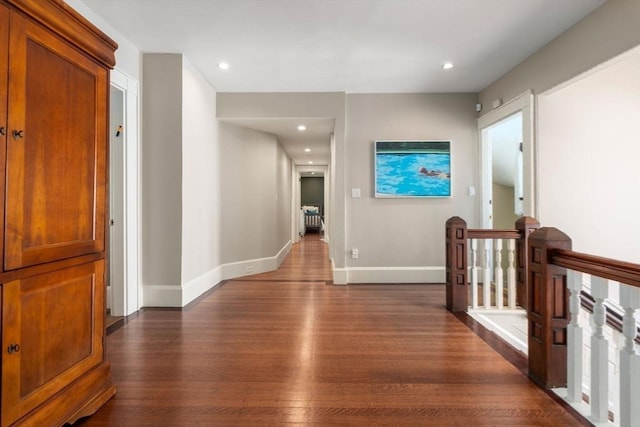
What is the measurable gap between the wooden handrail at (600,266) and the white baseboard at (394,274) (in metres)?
2.61

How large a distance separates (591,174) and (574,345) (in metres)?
2.28

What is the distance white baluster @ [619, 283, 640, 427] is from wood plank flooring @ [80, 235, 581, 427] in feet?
0.86

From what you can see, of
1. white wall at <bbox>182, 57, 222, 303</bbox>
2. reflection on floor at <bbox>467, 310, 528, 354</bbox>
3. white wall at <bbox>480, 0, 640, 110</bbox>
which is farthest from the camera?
white wall at <bbox>182, 57, 222, 303</bbox>

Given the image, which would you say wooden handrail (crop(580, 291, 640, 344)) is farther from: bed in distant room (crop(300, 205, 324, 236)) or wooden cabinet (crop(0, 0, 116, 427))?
bed in distant room (crop(300, 205, 324, 236))

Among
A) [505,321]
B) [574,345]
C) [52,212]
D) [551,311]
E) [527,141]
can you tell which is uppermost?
[527,141]

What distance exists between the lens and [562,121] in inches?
123

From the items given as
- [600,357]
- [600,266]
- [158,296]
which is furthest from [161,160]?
[600,357]

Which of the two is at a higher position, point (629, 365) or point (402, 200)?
point (402, 200)

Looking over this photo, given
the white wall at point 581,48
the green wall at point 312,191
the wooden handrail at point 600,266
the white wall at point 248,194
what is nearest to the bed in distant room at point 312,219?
the green wall at point 312,191

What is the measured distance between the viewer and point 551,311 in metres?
1.72

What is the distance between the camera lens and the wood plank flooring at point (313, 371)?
1559mm

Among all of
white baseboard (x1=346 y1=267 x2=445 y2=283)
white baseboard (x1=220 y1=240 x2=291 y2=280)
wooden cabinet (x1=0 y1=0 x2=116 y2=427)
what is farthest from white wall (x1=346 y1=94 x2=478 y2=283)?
wooden cabinet (x1=0 y1=0 x2=116 y2=427)

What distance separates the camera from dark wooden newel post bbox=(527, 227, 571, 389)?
171 cm

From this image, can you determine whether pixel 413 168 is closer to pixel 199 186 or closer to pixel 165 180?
pixel 199 186
